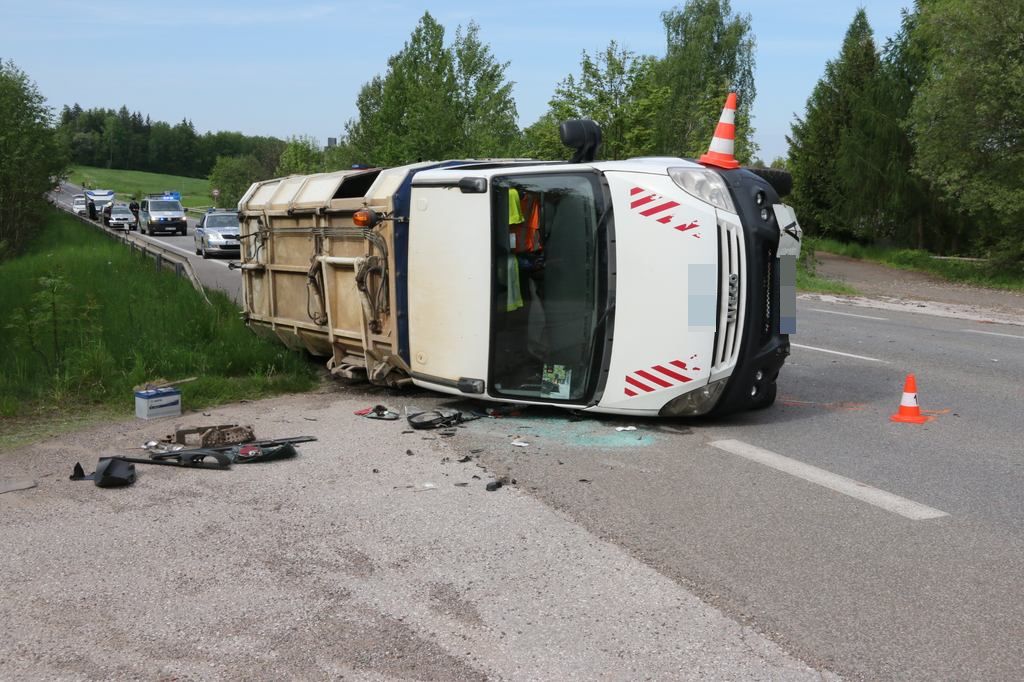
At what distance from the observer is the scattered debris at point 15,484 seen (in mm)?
5816

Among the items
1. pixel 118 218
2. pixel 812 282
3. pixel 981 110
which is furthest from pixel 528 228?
pixel 118 218

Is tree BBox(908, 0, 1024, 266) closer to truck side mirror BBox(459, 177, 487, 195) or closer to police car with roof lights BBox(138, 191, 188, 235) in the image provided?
truck side mirror BBox(459, 177, 487, 195)

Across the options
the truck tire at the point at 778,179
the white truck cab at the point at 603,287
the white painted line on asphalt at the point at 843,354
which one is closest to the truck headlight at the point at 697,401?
the white truck cab at the point at 603,287

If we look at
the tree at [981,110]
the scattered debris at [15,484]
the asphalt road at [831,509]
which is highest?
the tree at [981,110]

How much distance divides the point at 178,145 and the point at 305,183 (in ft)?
581

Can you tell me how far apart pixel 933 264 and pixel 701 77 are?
17234 mm

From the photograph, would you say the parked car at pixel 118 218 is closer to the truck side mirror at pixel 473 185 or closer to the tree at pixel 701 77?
the tree at pixel 701 77

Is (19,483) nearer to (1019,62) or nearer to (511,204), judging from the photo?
(511,204)

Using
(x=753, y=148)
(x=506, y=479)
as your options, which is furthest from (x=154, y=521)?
(x=753, y=148)

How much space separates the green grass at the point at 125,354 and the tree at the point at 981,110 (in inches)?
864

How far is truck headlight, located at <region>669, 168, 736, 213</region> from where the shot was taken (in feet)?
22.9

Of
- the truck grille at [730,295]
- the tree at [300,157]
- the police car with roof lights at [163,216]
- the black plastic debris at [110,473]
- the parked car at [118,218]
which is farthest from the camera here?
the tree at [300,157]

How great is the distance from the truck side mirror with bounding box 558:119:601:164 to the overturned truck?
0.6 inches

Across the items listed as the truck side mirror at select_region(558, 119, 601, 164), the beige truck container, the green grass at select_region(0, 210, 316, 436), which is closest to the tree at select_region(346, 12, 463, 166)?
the green grass at select_region(0, 210, 316, 436)
